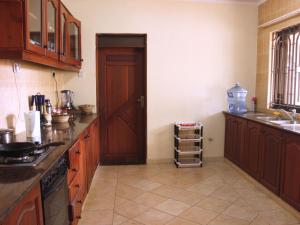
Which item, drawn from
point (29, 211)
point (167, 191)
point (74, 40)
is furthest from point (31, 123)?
point (167, 191)

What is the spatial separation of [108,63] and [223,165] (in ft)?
8.16

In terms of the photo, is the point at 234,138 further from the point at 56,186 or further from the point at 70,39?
the point at 56,186

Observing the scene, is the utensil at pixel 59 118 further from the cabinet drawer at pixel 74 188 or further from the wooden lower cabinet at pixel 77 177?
the cabinet drawer at pixel 74 188

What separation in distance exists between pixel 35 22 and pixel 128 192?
2.14 m

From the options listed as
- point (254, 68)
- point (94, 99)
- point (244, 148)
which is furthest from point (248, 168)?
point (94, 99)

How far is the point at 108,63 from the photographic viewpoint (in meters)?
4.20

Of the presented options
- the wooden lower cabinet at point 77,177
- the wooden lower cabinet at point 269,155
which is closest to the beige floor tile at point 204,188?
the wooden lower cabinet at point 269,155

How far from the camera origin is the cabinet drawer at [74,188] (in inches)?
82.0

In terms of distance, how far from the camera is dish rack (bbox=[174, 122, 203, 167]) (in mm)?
4086

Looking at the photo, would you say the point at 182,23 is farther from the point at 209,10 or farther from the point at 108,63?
the point at 108,63

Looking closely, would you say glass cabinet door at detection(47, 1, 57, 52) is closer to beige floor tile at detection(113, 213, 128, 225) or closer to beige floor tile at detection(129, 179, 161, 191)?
beige floor tile at detection(113, 213, 128, 225)

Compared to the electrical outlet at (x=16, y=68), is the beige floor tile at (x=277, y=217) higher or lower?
lower

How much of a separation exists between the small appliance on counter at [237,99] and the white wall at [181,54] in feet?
0.39

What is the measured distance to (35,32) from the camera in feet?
6.56
